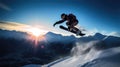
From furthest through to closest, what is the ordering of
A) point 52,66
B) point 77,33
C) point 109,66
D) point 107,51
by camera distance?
point 52,66, point 107,51, point 109,66, point 77,33

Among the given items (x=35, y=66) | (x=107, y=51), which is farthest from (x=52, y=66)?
(x=107, y=51)

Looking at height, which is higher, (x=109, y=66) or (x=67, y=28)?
(x=67, y=28)

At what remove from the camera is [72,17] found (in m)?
17.7

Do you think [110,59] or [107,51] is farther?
[107,51]

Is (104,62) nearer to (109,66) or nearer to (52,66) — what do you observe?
(109,66)

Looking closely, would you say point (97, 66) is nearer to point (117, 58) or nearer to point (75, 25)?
point (117, 58)

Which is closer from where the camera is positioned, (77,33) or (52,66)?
(77,33)

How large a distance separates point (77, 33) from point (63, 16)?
12.9ft

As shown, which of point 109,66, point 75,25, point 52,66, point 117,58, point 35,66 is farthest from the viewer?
point 35,66

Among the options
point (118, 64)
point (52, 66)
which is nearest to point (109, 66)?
point (118, 64)

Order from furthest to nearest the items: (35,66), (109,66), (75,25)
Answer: (35,66)
(109,66)
(75,25)

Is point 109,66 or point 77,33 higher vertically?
point 77,33

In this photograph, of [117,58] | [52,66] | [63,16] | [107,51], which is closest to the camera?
[63,16]

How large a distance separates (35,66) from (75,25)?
63.5 meters
